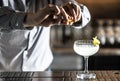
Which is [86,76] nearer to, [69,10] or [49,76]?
[49,76]

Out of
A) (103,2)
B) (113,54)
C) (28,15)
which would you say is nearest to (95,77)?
(28,15)

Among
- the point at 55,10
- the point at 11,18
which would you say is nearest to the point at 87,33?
the point at 11,18

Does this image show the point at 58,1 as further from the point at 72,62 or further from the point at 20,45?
the point at 72,62

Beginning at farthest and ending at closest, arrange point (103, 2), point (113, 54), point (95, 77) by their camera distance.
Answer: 1. point (103, 2)
2. point (113, 54)
3. point (95, 77)

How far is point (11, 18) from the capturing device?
1613 millimetres

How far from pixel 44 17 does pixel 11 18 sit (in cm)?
20

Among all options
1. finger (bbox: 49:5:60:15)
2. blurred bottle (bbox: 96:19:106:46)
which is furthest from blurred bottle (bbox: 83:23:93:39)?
finger (bbox: 49:5:60:15)

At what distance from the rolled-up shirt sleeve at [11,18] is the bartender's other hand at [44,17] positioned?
0.10 ft

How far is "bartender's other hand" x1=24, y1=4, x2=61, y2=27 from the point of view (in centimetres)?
146

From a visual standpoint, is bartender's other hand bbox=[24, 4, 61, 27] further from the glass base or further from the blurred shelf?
the blurred shelf

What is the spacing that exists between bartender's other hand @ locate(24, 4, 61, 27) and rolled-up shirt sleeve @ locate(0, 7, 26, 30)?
0.03 m

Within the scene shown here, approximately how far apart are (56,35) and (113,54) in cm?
67

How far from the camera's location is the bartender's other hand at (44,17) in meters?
1.46

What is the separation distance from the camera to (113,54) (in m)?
3.63
